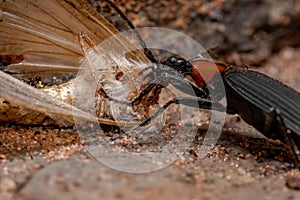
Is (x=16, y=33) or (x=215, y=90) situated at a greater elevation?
(x=16, y=33)

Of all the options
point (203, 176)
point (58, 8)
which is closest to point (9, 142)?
point (58, 8)

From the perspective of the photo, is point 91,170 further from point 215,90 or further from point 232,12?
point 232,12

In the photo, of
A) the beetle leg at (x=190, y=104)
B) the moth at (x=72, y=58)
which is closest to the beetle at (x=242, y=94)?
the beetle leg at (x=190, y=104)

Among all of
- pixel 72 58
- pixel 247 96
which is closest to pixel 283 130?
pixel 247 96

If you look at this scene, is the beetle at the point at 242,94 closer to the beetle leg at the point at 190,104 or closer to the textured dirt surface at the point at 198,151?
the beetle leg at the point at 190,104

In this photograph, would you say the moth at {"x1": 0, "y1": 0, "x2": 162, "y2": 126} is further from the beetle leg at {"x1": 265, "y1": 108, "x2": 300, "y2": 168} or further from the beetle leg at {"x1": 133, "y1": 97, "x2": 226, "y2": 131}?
the beetle leg at {"x1": 265, "y1": 108, "x2": 300, "y2": 168}

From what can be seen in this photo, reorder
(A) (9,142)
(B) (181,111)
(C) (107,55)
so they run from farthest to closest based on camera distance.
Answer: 1. (B) (181,111)
2. (C) (107,55)
3. (A) (9,142)
